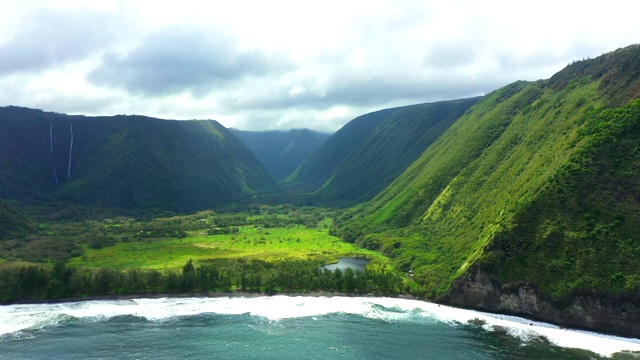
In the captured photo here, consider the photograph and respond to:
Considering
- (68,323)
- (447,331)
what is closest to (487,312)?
(447,331)

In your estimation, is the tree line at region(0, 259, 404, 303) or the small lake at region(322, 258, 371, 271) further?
the small lake at region(322, 258, 371, 271)

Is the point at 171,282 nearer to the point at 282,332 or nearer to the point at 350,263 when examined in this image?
the point at 282,332

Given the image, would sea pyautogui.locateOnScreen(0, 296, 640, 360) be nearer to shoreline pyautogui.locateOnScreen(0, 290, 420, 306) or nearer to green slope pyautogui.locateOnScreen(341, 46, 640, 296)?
shoreline pyautogui.locateOnScreen(0, 290, 420, 306)

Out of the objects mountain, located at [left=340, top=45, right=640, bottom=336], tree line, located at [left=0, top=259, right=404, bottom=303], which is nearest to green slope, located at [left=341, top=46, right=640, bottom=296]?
mountain, located at [left=340, top=45, right=640, bottom=336]

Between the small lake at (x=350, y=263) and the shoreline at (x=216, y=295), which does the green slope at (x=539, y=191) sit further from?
the shoreline at (x=216, y=295)

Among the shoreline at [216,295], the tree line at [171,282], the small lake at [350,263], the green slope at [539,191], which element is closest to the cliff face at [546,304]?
the green slope at [539,191]

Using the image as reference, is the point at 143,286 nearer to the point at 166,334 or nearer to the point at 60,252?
the point at 166,334
